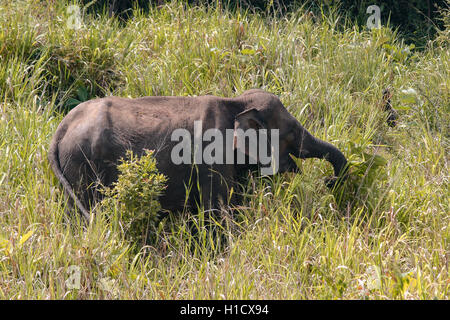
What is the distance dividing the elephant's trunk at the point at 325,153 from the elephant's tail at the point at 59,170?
67.3 inches

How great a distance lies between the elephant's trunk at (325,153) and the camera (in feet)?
17.0

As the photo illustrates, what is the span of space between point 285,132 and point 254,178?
429 mm

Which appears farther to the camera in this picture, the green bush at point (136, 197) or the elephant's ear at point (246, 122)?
the elephant's ear at point (246, 122)

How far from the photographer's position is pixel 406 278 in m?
3.84

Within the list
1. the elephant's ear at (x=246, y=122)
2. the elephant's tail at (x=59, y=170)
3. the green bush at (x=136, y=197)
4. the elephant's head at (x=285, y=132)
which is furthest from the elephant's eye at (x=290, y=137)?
the elephant's tail at (x=59, y=170)

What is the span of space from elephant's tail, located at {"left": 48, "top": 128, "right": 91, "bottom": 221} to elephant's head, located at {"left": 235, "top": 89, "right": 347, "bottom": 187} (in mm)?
1302

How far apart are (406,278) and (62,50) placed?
4293mm

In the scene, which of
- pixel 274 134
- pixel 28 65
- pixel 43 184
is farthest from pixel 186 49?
pixel 43 184

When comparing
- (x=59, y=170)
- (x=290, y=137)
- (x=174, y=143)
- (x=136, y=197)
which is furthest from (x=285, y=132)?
(x=59, y=170)

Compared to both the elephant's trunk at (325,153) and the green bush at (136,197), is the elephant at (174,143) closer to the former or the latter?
the elephant's trunk at (325,153)

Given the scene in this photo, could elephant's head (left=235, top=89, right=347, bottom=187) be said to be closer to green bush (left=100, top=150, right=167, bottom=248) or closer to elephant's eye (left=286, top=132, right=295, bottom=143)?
elephant's eye (left=286, top=132, right=295, bottom=143)

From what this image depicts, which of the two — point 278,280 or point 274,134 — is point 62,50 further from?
point 278,280

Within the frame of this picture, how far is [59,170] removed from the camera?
4.90m

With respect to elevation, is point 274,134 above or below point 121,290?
above
